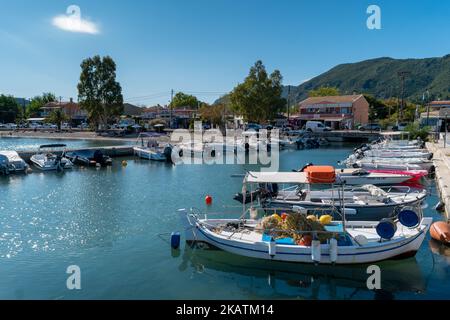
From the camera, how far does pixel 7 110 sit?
426 feet

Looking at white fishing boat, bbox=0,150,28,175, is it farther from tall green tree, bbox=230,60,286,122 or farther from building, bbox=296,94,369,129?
building, bbox=296,94,369,129

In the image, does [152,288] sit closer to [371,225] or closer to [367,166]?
[371,225]

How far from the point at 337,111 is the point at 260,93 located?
67.8 feet

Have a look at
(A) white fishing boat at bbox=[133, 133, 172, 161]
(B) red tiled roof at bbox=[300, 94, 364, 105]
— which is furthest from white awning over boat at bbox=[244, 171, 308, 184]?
(B) red tiled roof at bbox=[300, 94, 364, 105]

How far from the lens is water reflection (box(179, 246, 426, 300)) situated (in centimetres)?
1303

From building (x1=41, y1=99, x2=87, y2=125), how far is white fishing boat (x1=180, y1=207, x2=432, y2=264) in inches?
4542

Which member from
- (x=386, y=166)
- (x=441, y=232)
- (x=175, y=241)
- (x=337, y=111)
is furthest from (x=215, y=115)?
(x=441, y=232)

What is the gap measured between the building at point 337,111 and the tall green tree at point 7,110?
97010mm

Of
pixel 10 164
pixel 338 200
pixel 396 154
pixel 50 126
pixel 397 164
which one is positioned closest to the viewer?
pixel 338 200

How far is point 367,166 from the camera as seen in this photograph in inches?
1430

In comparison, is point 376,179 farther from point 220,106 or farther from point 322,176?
point 220,106

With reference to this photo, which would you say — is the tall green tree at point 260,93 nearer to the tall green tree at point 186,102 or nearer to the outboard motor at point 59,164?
the outboard motor at point 59,164
